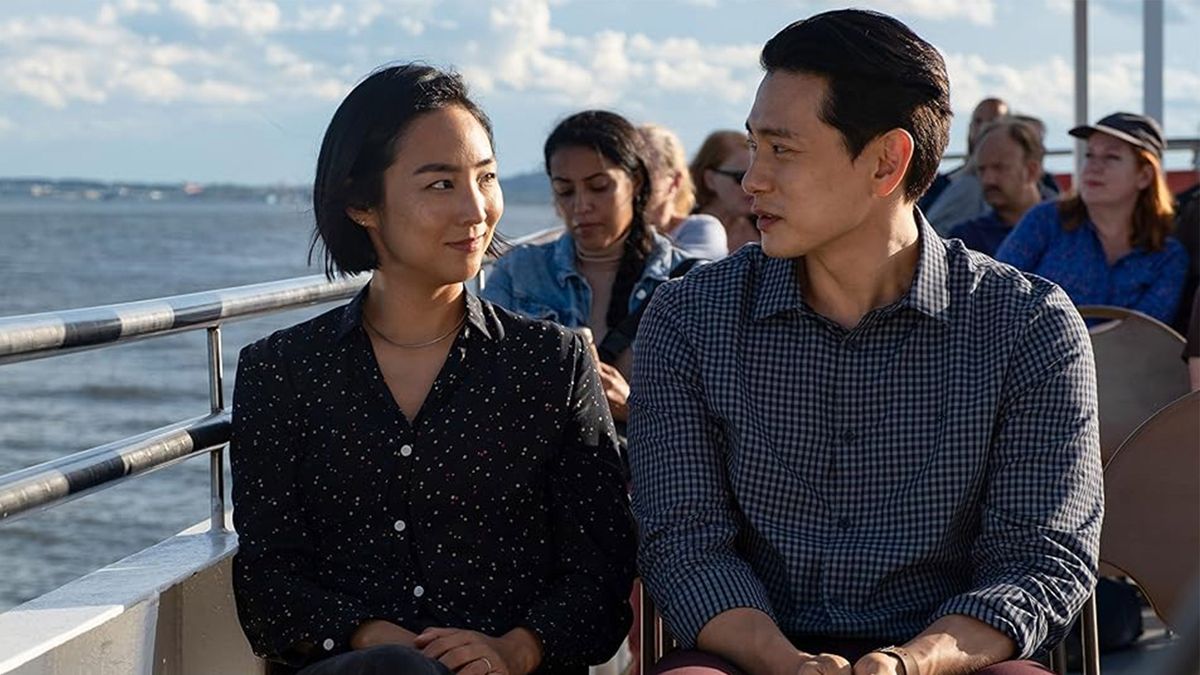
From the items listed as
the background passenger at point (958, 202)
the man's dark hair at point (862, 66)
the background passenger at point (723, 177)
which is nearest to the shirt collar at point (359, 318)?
the man's dark hair at point (862, 66)

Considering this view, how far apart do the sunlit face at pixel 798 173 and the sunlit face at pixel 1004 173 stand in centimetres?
491

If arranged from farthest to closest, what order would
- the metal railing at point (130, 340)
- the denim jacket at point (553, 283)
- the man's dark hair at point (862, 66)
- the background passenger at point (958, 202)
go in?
1. the background passenger at point (958, 202)
2. the denim jacket at point (553, 283)
3. the man's dark hair at point (862, 66)
4. the metal railing at point (130, 340)

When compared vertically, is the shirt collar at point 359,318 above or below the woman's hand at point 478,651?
above

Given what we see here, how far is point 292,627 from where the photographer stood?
9.07 ft

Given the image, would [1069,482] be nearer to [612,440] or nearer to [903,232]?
[903,232]

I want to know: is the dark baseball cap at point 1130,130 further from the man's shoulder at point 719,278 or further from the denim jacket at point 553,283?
the man's shoulder at point 719,278

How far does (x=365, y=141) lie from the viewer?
2961 millimetres

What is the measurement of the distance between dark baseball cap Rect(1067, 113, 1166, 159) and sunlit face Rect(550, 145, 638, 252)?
2.02 m

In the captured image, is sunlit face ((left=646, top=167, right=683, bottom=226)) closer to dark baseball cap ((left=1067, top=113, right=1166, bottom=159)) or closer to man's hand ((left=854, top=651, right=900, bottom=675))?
dark baseball cap ((left=1067, top=113, right=1166, bottom=159))

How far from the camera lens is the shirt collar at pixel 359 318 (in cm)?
292

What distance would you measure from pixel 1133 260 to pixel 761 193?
3336 millimetres

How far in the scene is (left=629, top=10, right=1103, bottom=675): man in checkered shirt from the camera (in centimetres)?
277

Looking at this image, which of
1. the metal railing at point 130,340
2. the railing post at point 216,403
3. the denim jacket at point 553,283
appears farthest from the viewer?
the denim jacket at point 553,283

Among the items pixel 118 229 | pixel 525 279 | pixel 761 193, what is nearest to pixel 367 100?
pixel 761 193
